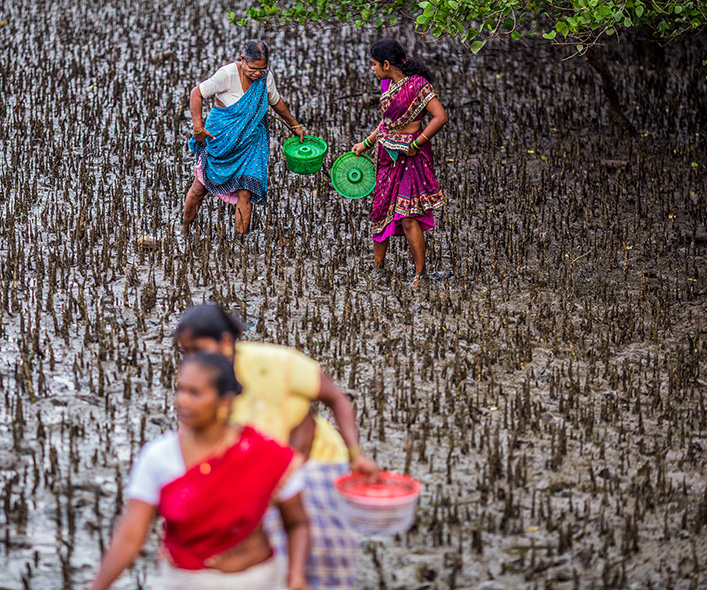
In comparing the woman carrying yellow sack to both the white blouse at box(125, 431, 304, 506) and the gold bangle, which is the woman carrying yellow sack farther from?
the white blouse at box(125, 431, 304, 506)

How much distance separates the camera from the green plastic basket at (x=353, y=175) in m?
6.49

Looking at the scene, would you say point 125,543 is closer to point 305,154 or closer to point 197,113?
point 197,113

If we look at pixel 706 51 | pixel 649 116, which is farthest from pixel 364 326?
pixel 706 51

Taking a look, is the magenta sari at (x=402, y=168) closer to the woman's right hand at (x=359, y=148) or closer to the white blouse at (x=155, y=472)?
the woman's right hand at (x=359, y=148)

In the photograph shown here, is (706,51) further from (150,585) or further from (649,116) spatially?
(150,585)

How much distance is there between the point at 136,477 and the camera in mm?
2457

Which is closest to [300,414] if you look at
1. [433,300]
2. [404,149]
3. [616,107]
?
[433,300]

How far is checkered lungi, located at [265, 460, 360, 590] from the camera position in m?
2.81

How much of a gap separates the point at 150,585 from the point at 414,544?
980 millimetres

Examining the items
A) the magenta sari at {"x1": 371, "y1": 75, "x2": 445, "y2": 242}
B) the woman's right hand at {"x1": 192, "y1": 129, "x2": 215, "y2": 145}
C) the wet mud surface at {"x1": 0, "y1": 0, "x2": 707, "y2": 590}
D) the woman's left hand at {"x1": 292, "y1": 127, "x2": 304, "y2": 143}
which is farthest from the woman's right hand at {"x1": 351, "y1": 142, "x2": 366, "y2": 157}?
the woman's right hand at {"x1": 192, "y1": 129, "x2": 215, "y2": 145}

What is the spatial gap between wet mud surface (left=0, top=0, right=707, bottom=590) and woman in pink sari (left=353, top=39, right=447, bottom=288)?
1.23ft

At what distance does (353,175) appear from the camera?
6559 mm

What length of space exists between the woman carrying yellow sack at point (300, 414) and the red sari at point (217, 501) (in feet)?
1.21

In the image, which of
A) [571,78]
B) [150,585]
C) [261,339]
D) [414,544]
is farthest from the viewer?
[571,78]
